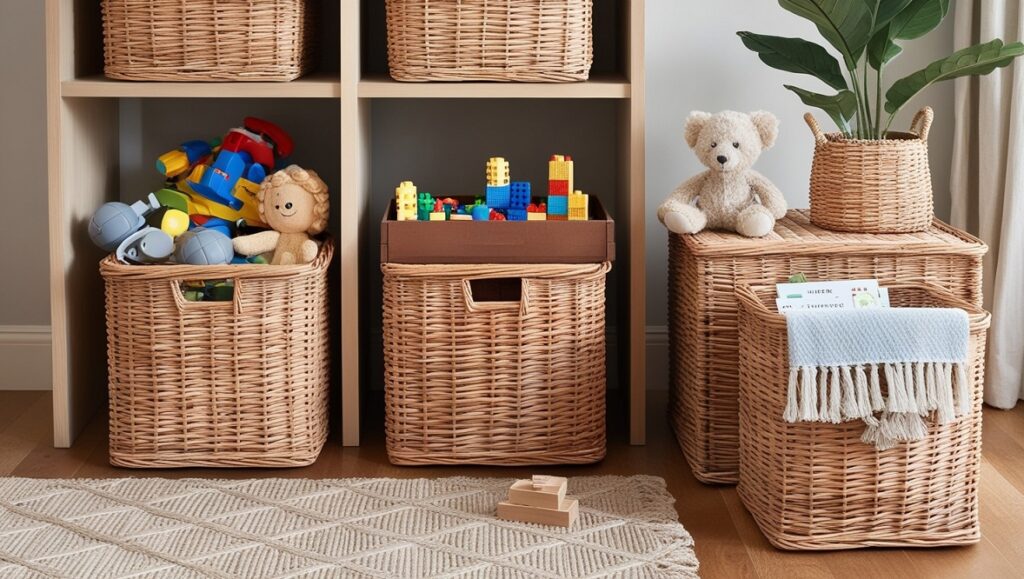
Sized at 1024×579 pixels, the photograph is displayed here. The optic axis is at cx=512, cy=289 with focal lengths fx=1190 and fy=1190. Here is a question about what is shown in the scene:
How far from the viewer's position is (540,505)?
1948 mm

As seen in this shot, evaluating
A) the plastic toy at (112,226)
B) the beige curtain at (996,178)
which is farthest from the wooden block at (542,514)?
the beige curtain at (996,178)

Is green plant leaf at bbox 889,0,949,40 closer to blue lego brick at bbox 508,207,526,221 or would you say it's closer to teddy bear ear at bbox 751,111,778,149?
teddy bear ear at bbox 751,111,778,149

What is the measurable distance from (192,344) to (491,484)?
0.59m

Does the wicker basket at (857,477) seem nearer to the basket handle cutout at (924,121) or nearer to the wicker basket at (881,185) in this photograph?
the wicker basket at (881,185)

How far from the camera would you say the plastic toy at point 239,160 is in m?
2.36

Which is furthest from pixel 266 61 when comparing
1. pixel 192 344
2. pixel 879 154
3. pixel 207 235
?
pixel 879 154

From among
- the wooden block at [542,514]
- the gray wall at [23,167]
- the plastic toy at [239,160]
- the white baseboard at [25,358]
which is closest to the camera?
the wooden block at [542,514]

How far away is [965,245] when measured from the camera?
2.06m

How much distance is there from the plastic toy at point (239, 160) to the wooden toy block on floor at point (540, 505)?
87 centimetres

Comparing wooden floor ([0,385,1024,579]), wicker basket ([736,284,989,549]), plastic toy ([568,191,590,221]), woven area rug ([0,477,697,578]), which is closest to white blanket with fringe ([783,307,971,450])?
wicker basket ([736,284,989,549])

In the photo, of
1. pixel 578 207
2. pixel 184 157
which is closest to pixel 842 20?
pixel 578 207

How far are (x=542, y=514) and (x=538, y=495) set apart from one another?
0.03 m

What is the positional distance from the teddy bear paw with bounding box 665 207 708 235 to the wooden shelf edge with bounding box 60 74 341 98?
0.66 m

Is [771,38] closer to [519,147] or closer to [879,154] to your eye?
[879,154]
